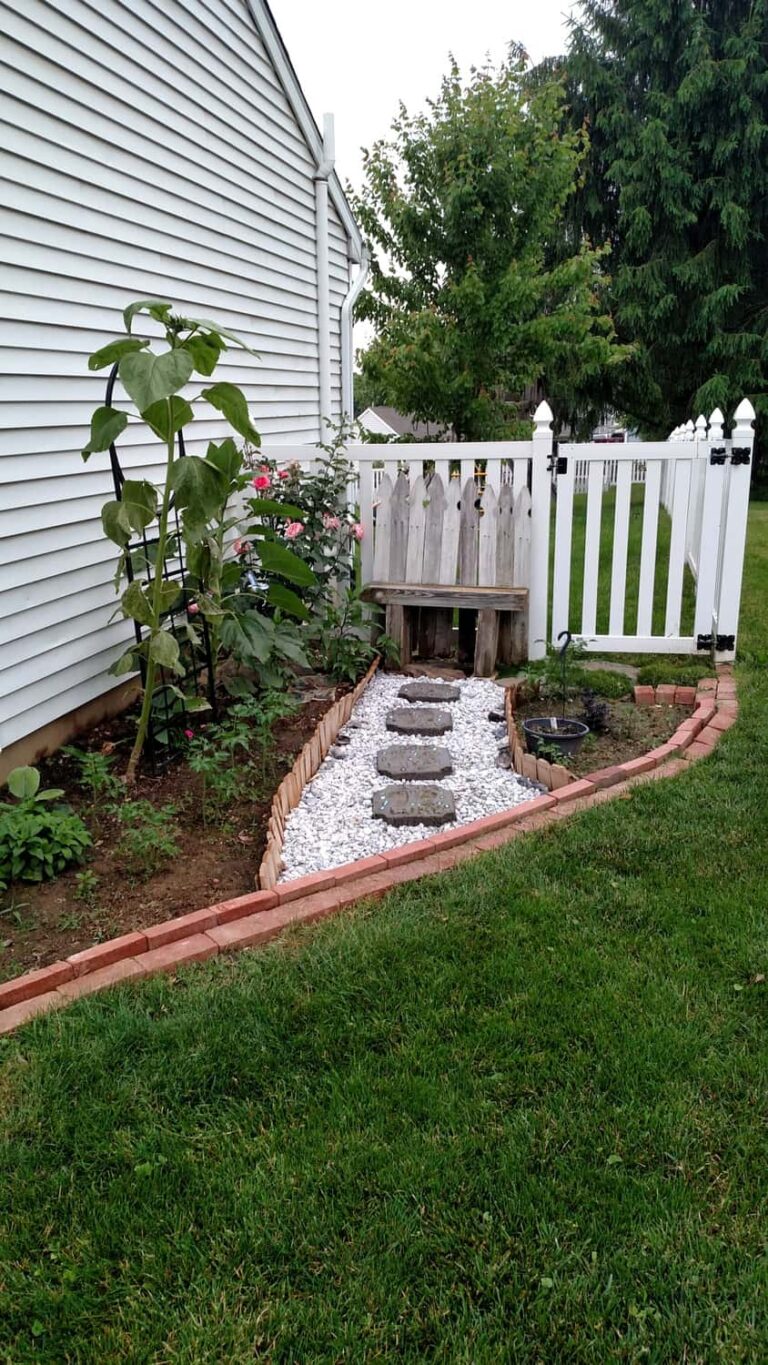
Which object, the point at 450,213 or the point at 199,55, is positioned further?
the point at 450,213

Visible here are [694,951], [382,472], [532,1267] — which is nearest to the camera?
[532,1267]

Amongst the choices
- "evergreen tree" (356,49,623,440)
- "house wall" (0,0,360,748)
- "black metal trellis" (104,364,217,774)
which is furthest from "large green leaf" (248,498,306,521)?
"evergreen tree" (356,49,623,440)

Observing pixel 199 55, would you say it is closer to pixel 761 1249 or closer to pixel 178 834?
pixel 178 834

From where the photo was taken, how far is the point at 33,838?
8.95 ft

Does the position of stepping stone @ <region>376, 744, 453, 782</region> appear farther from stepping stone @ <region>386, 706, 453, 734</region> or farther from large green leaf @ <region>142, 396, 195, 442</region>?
large green leaf @ <region>142, 396, 195, 442</region>

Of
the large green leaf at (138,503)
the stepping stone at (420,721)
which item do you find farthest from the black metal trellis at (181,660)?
the stepping stone at (420,721)

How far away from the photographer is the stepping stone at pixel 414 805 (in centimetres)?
326

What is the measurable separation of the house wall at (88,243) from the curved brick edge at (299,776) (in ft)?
3.26

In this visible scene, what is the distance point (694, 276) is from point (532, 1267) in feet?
64.4

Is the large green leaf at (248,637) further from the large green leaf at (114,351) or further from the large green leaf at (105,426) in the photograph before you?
the large green leaf at (114,351)

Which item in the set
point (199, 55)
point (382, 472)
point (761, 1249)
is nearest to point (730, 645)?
point (382, 472)

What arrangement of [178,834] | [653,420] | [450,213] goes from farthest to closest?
[653,420] → [450,213] → [178,834]

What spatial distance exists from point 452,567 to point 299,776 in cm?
206

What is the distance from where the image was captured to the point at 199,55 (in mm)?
4680
